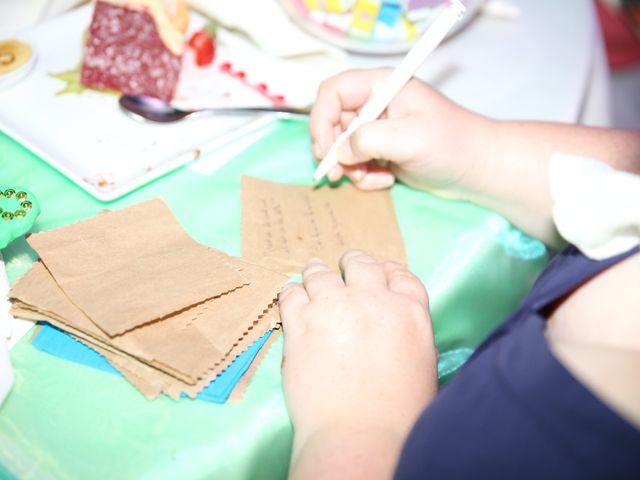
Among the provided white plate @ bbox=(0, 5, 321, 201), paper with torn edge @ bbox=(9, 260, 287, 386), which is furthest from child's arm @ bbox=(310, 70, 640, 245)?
paper with torn edge @ bbox=(9, 260, 287, 386)

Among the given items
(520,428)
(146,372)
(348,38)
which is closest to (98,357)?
(146,372)

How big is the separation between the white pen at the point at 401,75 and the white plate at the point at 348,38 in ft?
0.69

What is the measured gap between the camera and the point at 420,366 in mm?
528

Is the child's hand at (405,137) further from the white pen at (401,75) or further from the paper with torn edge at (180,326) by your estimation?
the paper with torn edge at (180,326)

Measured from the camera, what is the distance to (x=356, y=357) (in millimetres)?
508

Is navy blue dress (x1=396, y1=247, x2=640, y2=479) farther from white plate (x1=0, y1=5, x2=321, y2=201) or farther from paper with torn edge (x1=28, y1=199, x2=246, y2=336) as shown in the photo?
white plate (x1=0, y1=5, x2=321, y2=201)

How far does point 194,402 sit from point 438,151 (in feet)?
1.20

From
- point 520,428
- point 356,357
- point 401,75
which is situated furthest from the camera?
point 401,75

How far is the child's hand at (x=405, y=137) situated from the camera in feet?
2.14

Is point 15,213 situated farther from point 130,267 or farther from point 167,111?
point 167,111

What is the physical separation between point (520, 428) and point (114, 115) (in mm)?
577

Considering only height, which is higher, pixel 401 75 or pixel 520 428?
pixel 401 75

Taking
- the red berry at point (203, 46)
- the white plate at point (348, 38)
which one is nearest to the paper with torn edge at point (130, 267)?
the red berry at point (203, 46)

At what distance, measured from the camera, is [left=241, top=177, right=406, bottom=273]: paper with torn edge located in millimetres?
622
